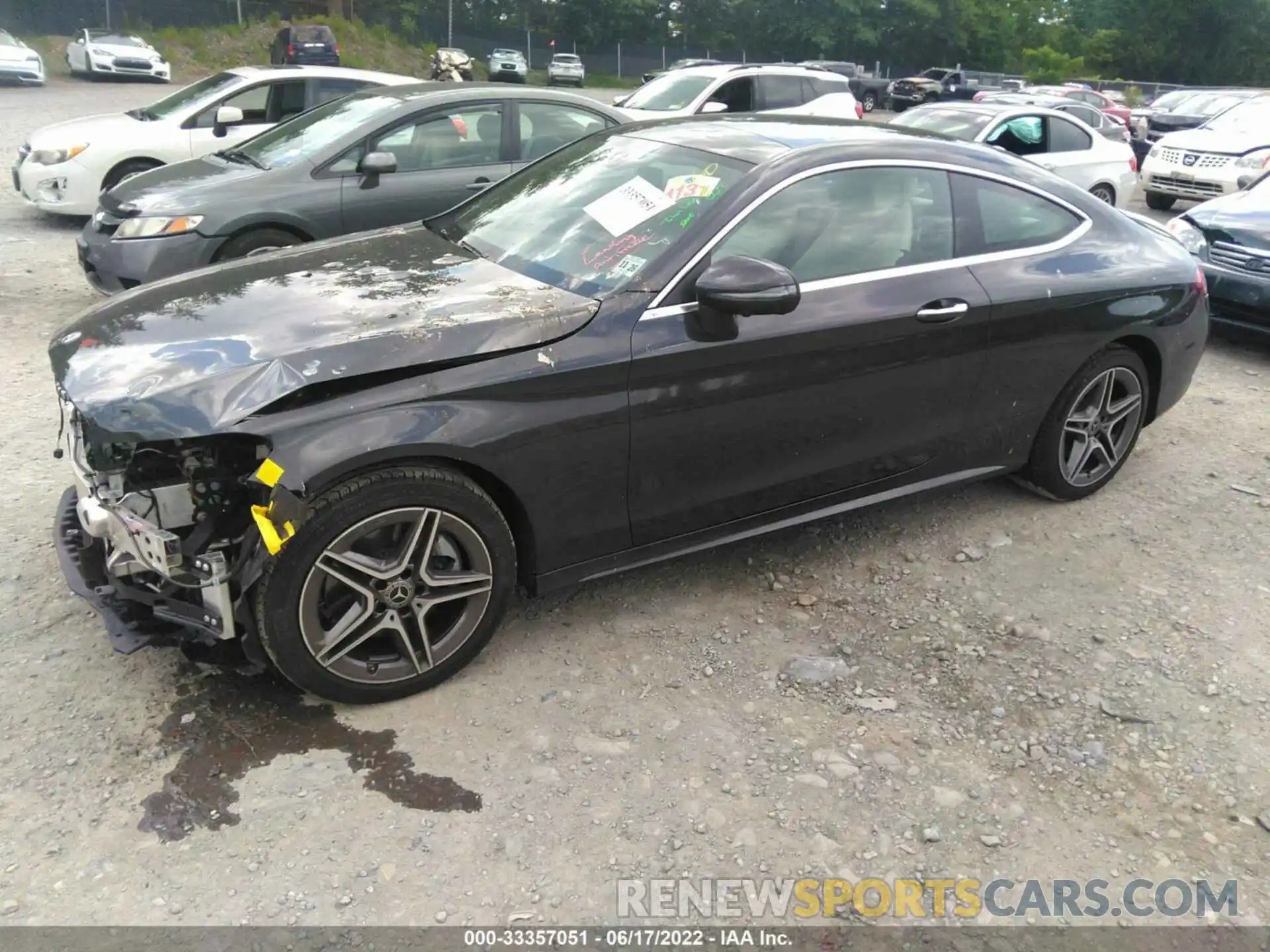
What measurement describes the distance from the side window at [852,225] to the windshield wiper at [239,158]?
4.40m

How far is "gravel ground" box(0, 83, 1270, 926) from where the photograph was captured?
2.53 m

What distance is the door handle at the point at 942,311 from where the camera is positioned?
148 inches

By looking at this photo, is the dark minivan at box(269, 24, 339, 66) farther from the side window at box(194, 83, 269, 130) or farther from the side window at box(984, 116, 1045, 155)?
the side window at box(984, 116, 1045, 155)

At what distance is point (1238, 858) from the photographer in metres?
2.71

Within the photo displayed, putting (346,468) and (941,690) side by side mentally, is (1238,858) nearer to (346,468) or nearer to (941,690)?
(941,690)

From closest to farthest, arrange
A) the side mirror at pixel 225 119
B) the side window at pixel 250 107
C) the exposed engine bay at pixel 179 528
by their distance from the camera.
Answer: the exposed engine bay at pixel 179 528
the side mirror at pixel 225 119
the side window at pixel 250 107

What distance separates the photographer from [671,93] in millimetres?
12609

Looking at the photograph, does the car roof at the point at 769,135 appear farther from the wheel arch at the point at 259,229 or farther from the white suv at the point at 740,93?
the white suv at the point at 740,93

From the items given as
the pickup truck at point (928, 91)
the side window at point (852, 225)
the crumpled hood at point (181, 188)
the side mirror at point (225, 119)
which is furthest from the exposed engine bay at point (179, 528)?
the pickup truck at point (928, 91)

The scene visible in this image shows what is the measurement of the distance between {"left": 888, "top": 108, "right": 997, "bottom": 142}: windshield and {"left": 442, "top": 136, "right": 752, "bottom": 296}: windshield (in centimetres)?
755

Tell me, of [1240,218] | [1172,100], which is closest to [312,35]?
[1172,100]

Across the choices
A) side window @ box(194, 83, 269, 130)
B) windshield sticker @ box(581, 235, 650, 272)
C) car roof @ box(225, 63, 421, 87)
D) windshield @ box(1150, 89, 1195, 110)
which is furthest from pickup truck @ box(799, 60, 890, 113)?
windshield sticker @ box(581, 235, 650, 272)

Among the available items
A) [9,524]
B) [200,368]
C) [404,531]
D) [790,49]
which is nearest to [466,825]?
[404,531]

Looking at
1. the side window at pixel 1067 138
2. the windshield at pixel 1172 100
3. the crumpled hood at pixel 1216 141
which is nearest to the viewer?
the side window at pixel 1067 138
